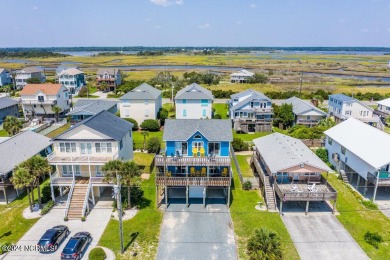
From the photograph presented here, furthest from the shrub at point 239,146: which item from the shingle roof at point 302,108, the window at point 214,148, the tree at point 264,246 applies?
the tree at point 264,246

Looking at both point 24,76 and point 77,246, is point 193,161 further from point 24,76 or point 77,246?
point 24,76

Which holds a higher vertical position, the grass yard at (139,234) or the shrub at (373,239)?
the shrub at (373,239)

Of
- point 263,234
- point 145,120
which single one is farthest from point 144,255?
point 145,120

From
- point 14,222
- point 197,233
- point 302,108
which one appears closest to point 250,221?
point 197,233

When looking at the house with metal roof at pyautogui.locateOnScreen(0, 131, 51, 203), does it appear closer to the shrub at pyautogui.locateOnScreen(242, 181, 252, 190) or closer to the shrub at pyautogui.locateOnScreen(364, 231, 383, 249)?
the shrub at pyautogui.locateOnScreen(242, 181, 252, 190)

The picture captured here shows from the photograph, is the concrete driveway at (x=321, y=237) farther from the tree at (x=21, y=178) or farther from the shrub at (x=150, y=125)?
the shrub at (x=150, y=125)

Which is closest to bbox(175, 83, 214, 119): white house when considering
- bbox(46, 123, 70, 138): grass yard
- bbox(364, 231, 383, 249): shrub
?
bbox(46, 123, 70, 138): grass yard

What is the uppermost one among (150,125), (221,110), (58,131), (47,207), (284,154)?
(284,154)
